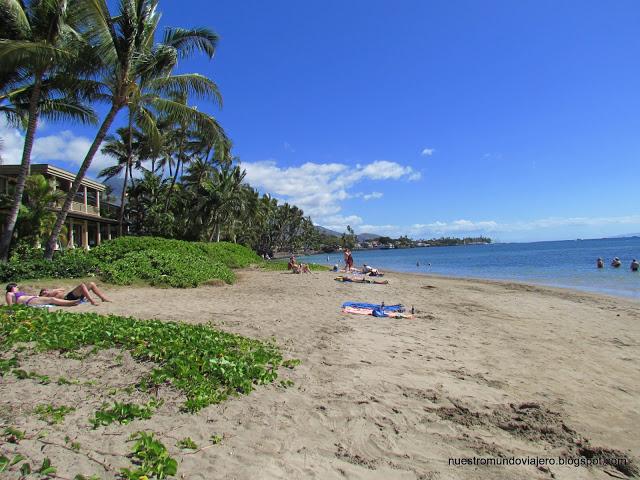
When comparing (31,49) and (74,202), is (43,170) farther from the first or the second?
(31,49)

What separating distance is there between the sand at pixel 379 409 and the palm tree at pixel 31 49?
10.1m

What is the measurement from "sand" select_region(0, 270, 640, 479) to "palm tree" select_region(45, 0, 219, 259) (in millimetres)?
9855

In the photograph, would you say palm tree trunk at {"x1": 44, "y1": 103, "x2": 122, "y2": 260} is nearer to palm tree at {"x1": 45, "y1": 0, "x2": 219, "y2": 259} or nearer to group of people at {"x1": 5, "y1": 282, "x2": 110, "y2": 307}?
palm tree at {"x1": 45, "y1": 0, "x2": 219, "y2": 259}

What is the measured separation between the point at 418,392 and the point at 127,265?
1319 cm

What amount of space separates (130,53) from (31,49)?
9.35 ft

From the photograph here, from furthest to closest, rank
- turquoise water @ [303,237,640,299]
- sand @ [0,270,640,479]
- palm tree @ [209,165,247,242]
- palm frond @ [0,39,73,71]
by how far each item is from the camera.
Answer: palm tree @ [209,165,247,242], turquoise water @ [303,237,640,299], palm frond @ [0,39,73,71], sand @ [0,270,640,479]

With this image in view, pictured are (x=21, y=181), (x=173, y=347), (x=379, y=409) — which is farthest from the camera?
(x=21, y=181)

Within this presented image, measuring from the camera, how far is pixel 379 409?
14.8 ft

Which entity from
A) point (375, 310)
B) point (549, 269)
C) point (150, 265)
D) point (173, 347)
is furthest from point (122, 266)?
point (549, 269)

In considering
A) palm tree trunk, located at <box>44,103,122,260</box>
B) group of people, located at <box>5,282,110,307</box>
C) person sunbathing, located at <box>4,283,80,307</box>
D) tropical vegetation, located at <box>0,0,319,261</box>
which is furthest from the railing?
person sunbathing, located at <box>4,283,80,307</box>

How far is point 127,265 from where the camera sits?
1530 centimetres

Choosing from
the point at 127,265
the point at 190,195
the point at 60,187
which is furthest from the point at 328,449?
the point at 190,195

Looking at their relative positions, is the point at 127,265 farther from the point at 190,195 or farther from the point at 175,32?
the point at 190,195

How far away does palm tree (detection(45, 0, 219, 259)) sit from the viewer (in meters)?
14.2
